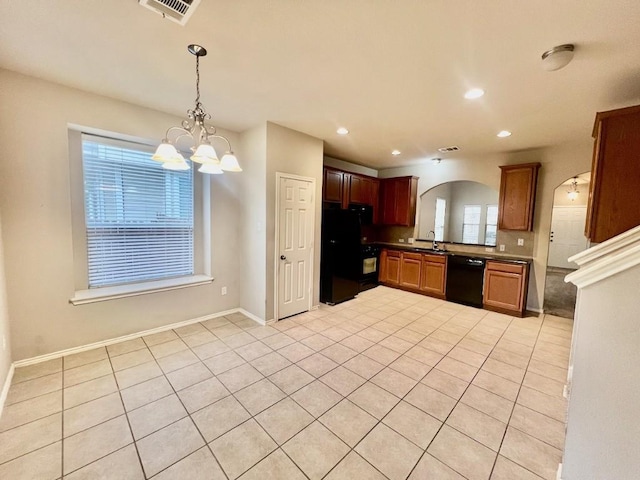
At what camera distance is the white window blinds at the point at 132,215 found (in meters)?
2.90

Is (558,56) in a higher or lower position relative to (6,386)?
higher

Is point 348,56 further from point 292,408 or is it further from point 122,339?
point 122,339

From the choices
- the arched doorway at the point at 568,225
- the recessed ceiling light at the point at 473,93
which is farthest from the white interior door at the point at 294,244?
the arched doorway at the point at 568,225

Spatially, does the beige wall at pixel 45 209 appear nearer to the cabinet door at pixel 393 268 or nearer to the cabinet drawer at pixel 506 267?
the cabinet door at pixel 393 268

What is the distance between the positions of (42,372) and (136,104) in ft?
9.28

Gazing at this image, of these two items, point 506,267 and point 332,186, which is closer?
point 506,267

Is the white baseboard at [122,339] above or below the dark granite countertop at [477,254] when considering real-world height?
below

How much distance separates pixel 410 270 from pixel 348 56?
422cm

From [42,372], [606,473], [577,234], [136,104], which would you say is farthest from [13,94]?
[577,234]

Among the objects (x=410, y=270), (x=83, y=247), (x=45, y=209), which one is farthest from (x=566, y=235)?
(x=45, y=209)

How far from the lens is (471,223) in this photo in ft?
23.3

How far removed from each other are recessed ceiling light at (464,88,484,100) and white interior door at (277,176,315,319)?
220cm

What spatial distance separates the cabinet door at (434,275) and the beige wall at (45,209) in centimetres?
469

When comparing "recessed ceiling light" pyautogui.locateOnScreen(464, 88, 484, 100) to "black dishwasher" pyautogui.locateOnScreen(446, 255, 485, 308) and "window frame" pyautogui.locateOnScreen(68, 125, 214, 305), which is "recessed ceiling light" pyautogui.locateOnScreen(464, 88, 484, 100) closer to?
"black dishwasher" pyautogui.locateOnScreen(446, 255, 485, 308)
